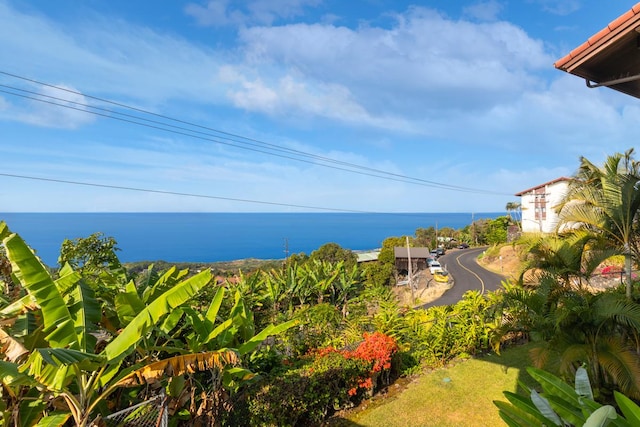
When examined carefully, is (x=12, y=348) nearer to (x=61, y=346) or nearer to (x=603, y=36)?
(x=61, y=346)

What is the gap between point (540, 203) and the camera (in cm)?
3697

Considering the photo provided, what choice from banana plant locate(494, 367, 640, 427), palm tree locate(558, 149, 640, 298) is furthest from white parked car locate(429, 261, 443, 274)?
banana plant locate(494, 367, 640, 427)

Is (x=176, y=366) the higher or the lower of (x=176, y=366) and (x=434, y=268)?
the higher

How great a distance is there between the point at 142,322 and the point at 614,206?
7746 mm

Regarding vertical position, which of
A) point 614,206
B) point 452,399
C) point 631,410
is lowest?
point 452,399

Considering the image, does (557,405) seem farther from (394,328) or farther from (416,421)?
(394,328)

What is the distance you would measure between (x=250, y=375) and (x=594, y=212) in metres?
7.03

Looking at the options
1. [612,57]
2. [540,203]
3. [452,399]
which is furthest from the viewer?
[540,203]

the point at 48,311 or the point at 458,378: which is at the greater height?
the point at 48,311

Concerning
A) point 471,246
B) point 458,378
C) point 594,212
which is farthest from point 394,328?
point 471,246

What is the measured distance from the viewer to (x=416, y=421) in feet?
18.5

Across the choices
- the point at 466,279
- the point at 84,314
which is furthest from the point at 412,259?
the point at 84,314

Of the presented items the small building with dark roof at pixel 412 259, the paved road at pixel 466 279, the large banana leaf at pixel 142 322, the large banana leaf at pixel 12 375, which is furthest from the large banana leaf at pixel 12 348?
the small building with dark roof at pixel 412 259

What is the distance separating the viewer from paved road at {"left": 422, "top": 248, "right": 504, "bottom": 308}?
24.4 metres
